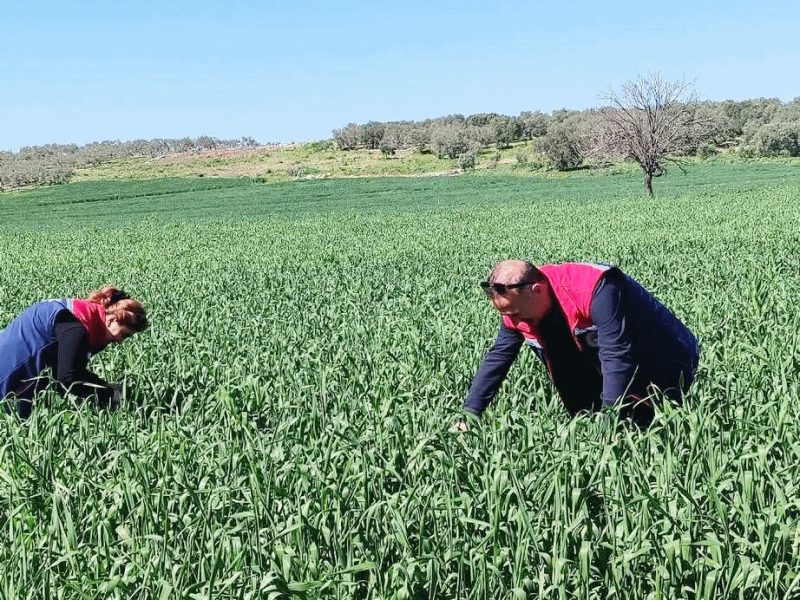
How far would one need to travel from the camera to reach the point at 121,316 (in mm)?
4945

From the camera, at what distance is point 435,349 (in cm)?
669

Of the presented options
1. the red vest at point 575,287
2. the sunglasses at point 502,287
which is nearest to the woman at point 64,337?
the sunglasses at point 502,287

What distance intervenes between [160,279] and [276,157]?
9092 cm

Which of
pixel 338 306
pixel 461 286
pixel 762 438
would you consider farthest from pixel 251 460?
pixel 461 286

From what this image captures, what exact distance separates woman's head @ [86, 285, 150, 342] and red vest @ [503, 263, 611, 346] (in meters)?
2.25

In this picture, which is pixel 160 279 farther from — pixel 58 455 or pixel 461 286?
pixel 58 455

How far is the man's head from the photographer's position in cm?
383

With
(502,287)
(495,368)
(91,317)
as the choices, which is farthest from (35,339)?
(502,287)

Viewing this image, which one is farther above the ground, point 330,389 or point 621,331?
point 621,331

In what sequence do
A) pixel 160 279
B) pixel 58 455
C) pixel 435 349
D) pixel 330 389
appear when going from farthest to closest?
pixel 160 279
pixel 435 349
pixel 330 389
pixel 58 455

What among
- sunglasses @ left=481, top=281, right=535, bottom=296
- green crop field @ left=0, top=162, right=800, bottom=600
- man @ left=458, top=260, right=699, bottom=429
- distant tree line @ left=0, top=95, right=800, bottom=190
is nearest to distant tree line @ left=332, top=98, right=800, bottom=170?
distant tree line @ left=0, top=95, right=800, bottom=190

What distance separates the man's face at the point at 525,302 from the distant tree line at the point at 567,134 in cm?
3802

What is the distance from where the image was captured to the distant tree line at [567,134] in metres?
67.1

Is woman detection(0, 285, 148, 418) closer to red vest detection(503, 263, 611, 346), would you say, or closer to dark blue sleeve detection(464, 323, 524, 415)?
dark blue sleeve detection(464, 323, 524, 415)
